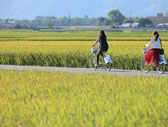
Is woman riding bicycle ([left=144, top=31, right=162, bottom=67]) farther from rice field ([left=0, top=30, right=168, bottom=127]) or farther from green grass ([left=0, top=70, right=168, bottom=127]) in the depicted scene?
green grass ([left=0, top=70, right=168, bottom=127])

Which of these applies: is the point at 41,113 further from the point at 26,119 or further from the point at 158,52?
the point at 158,52

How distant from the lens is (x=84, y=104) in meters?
8.80

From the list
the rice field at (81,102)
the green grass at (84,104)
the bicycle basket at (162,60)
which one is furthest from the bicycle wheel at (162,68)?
the green grass at (84,104)

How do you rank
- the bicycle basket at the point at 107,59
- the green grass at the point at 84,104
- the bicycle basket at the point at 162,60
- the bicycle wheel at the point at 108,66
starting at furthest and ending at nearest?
the bicycle wheel at the point at 108,66, the bicycle basket at the point at 107,59, the bicycle basket at the point at 162,60, the green grass at the point at 84,104

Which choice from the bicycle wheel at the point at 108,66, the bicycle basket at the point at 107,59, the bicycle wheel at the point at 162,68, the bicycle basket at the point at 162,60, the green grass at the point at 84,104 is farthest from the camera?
the bicycle wheel at the point at 108,66

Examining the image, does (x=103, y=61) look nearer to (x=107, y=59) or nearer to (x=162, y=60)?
(x=107, y=59)

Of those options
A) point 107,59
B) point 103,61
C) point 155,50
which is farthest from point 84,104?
point 103,61

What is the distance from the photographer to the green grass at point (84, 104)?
24.2ft

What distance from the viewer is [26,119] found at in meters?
7.75

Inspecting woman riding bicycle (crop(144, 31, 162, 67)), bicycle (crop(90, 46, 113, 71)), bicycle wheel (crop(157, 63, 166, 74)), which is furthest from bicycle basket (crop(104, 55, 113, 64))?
bicycle wheel (crop(157, 63, 166, 74))

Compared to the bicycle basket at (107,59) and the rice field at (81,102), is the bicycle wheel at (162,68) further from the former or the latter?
the rice field at (81,102)

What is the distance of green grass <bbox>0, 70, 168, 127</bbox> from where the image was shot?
7367 millimetres

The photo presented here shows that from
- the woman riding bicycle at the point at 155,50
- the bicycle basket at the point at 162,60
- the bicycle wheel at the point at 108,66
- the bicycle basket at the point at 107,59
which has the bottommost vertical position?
the bicycle wheel at the point at 108,66

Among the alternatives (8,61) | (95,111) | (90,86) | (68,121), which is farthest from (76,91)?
(8,61)
